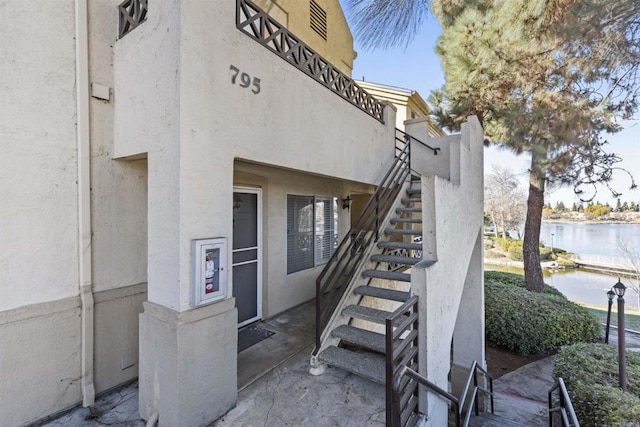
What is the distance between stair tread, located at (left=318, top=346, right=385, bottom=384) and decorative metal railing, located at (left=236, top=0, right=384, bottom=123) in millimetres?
3960

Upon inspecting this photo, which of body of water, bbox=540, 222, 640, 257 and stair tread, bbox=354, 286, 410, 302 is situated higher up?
stair tread, bbox=354, 286, 410, 302

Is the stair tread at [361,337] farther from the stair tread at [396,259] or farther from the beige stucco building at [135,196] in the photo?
the stair tread at [396,259]

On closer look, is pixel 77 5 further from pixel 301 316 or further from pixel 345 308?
pixel 301 316

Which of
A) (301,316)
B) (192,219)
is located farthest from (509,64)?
(192,219)

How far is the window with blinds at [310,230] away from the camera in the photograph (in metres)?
6.22

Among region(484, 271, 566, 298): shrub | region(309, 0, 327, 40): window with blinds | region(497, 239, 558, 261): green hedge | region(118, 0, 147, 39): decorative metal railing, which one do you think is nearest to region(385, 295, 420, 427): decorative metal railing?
region(118, 0, 147, 39): decorative metal railing

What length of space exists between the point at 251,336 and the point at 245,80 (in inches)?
153

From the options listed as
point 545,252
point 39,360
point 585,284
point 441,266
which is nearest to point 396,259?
point 441,266

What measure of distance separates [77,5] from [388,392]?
494cm

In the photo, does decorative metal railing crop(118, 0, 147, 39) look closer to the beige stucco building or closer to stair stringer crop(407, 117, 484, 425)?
the beige stucco building

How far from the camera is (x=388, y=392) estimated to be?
2463 mm

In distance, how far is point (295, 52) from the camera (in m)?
4.09

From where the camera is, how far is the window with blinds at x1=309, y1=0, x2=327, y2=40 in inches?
311

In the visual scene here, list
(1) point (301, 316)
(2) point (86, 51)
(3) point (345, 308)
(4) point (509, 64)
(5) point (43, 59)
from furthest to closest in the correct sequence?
1. (4) point (509, 64)
2. (1) point (301, 316)
3. (3) point (345, 308)
4. (2) point (86, 51)
5. (5) point (43, 59)
